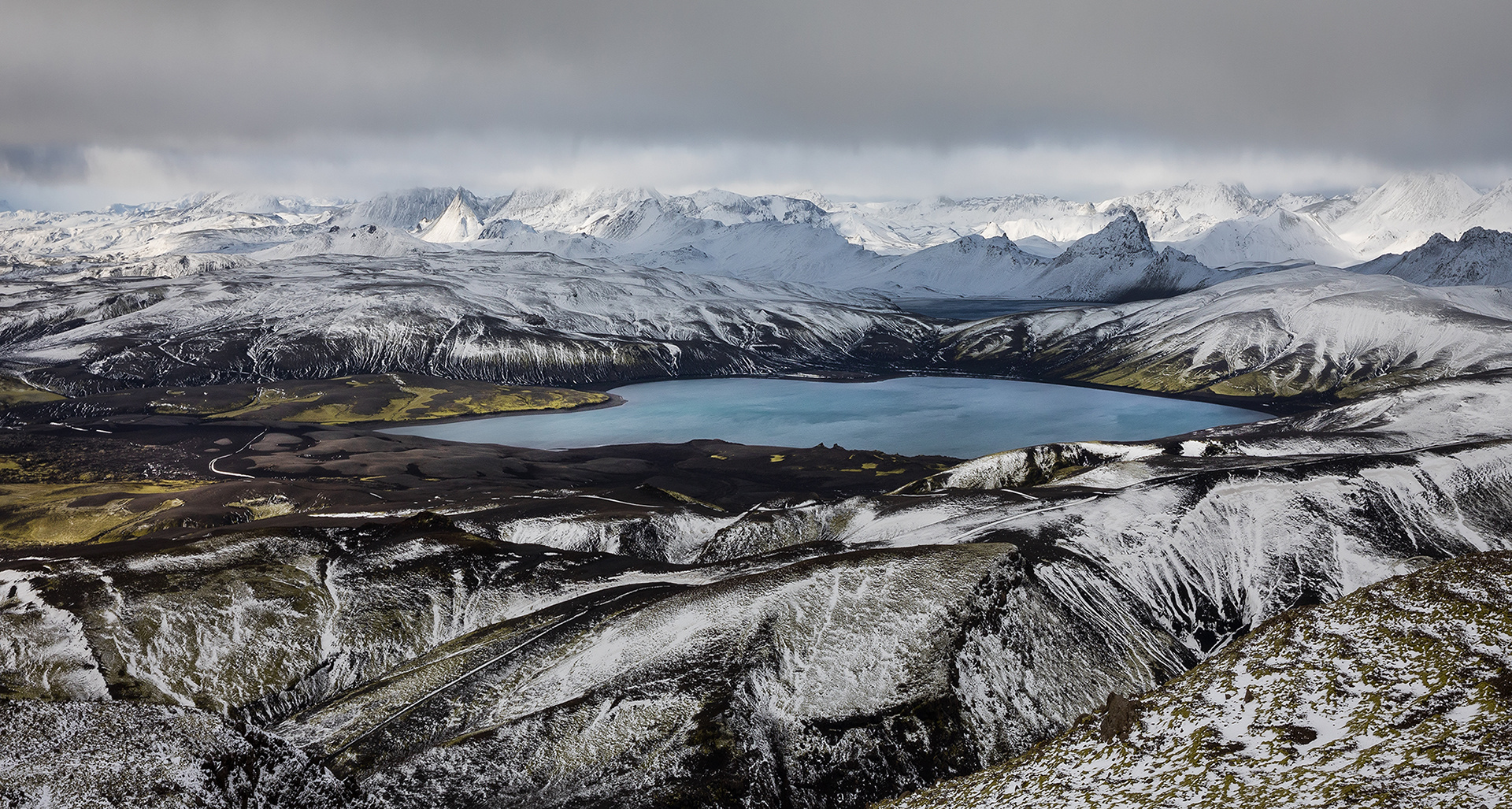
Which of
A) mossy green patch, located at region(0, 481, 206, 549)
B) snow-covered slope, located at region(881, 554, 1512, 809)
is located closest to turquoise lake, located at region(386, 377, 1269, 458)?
mossy green patch, located at region(0, 481, 206, 549)

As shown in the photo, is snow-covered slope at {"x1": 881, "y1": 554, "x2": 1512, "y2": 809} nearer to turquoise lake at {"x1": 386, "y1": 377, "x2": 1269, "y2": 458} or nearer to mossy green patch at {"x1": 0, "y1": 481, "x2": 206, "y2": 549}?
mossy green patch at {"x1": 0, "y1": 481, "x2": 206, "y2": 549}

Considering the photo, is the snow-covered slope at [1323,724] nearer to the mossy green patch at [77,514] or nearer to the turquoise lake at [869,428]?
the mossy green patch at [77,514]

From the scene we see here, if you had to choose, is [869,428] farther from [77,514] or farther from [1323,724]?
[1323,724]

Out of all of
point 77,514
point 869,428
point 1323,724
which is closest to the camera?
point 1323,724

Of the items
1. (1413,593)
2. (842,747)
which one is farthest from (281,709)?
(1413,593)

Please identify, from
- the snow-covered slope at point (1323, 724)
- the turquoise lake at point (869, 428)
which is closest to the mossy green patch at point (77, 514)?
the turquoise lake at point (869, 428)

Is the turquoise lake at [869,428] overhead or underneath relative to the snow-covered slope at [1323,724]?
underneath

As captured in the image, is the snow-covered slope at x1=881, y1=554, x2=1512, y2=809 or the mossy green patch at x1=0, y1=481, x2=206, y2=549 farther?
the mossy green patch at x1=0, y1=481, x2=206, y2=549

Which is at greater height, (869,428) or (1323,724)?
(1323,724)

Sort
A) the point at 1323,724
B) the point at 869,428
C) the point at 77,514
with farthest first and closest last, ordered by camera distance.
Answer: the point at 869,428 < the point at 77,514 < the point at 1323,724

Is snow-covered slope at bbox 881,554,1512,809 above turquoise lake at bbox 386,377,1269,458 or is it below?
above

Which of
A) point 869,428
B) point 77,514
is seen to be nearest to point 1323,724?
point 77,514
